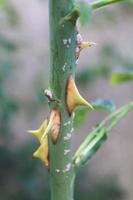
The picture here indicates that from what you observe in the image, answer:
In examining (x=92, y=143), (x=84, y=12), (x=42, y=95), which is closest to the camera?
(x=84, y=12)

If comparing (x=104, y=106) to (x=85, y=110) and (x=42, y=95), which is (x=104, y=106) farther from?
(x=42, y=95)

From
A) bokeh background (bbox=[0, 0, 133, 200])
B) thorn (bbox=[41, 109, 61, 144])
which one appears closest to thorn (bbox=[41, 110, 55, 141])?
thorn (bbox=[41, 109, 61, 144])

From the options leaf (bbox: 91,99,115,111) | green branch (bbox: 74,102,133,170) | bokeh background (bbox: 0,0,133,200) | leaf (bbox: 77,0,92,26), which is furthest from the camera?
bokeh background (bbox: 0,0,133,200)

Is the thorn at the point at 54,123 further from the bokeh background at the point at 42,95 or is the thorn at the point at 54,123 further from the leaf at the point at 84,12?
the bokeh background at the point at 42,95

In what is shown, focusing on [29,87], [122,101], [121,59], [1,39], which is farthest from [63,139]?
[122,101]

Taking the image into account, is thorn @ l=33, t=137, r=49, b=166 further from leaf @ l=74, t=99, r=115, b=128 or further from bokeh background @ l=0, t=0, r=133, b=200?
bokeh background @ l=0, t=0, r=133, b=200

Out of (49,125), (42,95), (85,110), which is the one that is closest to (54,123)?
(49,125)

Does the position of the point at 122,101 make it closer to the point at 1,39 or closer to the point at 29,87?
the point at 29,87

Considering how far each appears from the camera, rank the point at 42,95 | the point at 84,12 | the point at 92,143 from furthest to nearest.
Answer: the point at 42,95 → the point at 92,143 → the point at 84,12
